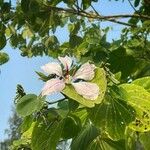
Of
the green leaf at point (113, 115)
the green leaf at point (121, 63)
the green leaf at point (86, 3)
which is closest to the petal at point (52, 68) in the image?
the green leaf at point (113, 115)

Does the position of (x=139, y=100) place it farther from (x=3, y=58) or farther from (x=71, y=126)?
(x=3, y=58)

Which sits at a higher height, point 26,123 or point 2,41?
point 26,123

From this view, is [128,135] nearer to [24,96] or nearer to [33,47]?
[24,96]

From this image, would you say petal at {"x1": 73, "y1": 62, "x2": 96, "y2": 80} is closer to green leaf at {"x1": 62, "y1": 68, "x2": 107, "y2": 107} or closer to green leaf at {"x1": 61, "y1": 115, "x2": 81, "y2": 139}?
green leaf at {"x1": 62, "y1": 68, "x2": 107, "y2": 107}

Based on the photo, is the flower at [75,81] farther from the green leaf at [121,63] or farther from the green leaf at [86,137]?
the green leaf at [121,63]

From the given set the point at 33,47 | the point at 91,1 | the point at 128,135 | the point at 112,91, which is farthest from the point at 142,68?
the point at 33,47

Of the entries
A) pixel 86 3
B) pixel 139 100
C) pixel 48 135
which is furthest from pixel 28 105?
pixel 86 3
